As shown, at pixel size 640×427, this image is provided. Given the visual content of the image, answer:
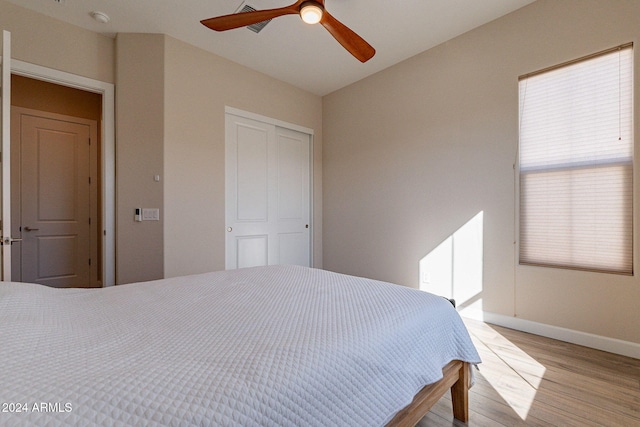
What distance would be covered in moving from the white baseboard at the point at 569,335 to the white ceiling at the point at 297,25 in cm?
270

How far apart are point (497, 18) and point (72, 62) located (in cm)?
386

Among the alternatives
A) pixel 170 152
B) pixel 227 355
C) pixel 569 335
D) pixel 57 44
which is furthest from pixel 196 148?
pixel 569 335

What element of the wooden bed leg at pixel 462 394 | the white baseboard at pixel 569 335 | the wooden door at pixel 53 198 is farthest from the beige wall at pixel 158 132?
the white baseboard at pixel 569 335

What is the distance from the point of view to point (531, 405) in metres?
1.48

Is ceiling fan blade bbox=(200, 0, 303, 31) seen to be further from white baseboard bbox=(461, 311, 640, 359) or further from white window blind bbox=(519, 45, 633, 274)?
white baseboard bbox=(461, 311, 640, 359)

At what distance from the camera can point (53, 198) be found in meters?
3.65

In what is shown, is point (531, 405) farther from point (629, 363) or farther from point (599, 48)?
point (599, 48)

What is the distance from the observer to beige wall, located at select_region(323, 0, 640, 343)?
2.12 metres

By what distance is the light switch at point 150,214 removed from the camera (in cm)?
270

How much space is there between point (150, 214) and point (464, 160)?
3110 mm

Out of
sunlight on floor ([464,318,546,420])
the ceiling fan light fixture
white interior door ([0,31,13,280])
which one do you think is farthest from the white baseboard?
white interior door ([0,31,13,280])

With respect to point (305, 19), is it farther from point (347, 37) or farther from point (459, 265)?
point (459, 265)

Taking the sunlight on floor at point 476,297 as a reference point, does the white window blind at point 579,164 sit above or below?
above

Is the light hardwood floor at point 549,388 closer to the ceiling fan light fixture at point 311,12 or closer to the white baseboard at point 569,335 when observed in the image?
the white baseboard at point 569,335
